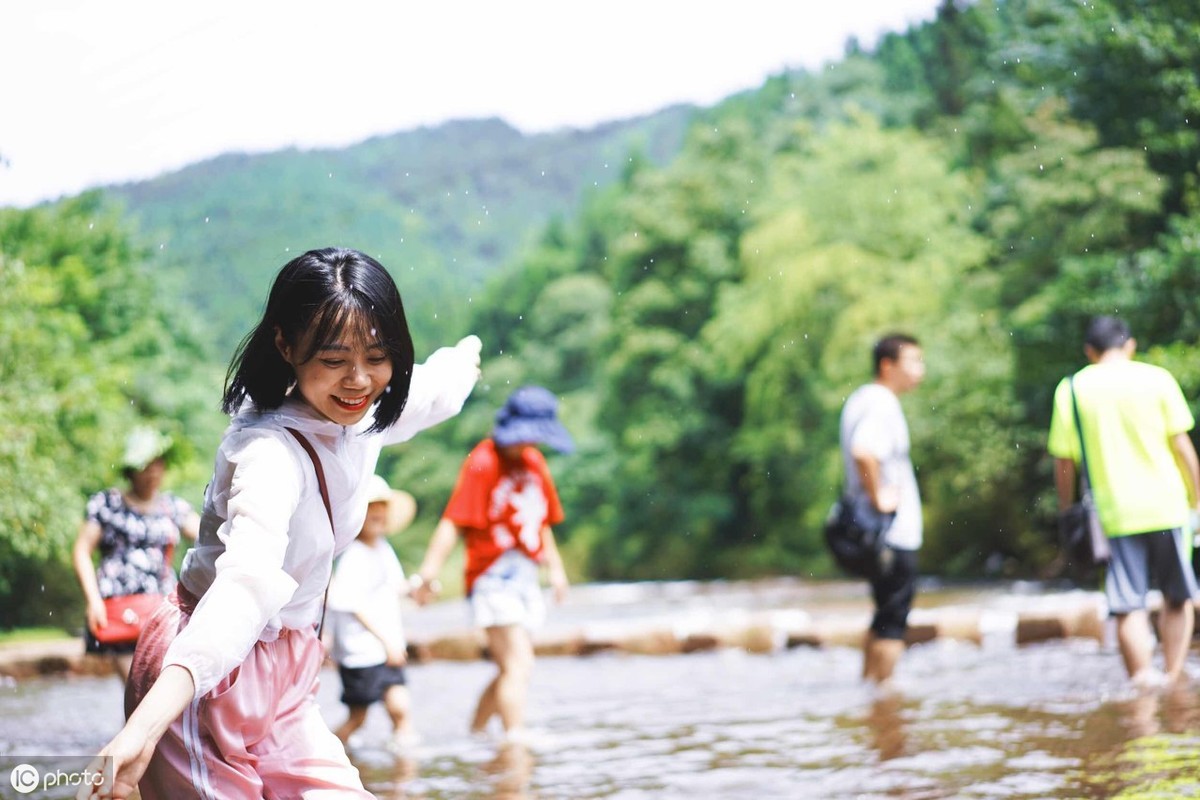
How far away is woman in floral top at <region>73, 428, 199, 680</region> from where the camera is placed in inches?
293

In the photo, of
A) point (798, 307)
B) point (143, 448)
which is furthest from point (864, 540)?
point (798, 307)

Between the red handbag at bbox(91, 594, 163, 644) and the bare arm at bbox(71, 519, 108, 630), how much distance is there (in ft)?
0.14

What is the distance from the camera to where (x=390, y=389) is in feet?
9.60

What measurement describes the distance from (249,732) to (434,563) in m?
4.34

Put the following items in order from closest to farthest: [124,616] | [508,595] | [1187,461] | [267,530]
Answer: [267,530]
[508,595]
[1187,461]
[124,616]

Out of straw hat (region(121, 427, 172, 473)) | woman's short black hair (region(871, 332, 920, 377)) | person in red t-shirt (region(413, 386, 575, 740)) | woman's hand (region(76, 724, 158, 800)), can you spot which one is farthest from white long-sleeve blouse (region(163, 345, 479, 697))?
woman's short black hair (region(871, 332, 920, 377))

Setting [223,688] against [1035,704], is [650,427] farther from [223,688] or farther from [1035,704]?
[223,688]

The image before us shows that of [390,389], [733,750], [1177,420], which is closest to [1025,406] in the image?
[1177,420]

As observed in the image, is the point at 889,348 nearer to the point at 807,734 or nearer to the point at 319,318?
the point at 807,734

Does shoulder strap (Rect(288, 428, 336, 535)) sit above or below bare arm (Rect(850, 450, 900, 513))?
above

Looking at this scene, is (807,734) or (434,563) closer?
(807,734)

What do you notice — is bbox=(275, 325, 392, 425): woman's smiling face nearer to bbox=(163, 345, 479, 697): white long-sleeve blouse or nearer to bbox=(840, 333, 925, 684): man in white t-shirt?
bbox=(163, 345, 479, 697): white long-sleeve blouse

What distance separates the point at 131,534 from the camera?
752 centimetres

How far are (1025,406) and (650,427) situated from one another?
74.2 ft
